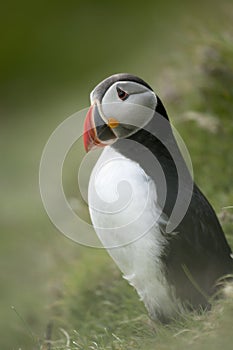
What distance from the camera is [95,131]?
4246mm

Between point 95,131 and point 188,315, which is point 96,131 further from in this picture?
point 188,315

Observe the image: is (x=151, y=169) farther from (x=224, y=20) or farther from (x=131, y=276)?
(x=224, y=20)

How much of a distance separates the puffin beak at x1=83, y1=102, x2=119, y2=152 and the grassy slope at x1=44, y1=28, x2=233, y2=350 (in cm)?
82

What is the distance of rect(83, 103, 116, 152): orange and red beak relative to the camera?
4.22m

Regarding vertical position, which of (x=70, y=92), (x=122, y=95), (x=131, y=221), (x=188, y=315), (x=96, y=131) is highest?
(x=122, y=95)

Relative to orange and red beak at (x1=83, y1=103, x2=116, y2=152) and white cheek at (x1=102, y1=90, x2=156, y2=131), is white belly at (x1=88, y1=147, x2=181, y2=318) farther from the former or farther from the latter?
white cheek at (x1=102, y1=90, x2=156, y2=131)

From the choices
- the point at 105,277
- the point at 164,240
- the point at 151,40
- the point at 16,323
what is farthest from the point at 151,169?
the point at 151,40

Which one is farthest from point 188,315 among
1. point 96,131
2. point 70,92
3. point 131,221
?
point 70,92

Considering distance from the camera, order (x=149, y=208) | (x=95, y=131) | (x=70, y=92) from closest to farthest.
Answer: (x=149, y=208), (x=95, y=131), (x=70, y=92)

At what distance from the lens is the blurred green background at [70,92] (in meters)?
6.25

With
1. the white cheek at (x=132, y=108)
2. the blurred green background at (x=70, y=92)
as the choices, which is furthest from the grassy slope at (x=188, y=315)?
the white cheek at (x=132, y=108)

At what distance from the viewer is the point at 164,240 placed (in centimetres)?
415

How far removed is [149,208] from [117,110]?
565mm

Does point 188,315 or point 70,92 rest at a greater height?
point 188,315
